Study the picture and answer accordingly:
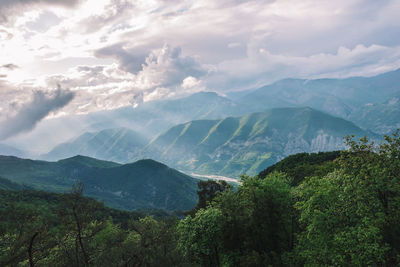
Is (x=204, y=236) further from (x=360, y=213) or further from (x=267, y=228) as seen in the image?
(x=360, y=213)

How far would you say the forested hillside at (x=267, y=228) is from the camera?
1268 inches

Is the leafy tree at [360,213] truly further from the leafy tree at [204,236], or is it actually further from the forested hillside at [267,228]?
the leafy tree at [204,236]

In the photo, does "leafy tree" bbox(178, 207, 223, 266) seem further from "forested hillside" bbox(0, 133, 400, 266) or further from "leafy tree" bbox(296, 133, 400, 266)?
"leafy tree" bbox(296, 133, 400, 266)

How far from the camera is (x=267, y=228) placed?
49.1m

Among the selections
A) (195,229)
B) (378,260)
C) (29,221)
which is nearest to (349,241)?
(378,260)

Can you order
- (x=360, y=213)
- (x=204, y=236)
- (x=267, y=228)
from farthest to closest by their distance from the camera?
1. (x=267, y=228)
2. (x=204, y=236)
3. (x=360, y=213)

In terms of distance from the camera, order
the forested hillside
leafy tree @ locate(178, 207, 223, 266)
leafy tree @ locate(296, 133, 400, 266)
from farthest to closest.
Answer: leafy tree @ locate(178, 207, 223, 266)
the forested hillside
leafy tree @ locate(296, 133, 400, 266)

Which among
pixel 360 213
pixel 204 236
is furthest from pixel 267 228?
pixel 360 213

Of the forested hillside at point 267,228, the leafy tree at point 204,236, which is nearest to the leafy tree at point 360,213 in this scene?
the forested hillside at point 267,228

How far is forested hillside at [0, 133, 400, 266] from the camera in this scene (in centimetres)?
3222

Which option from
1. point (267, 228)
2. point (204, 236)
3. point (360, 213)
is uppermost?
point (360, 213)

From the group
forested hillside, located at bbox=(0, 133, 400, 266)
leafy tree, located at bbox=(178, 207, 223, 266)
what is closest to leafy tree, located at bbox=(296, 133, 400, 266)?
forested hillside, located at bbox=(0, 133, 400, 266)

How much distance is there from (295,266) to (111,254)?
97.7ft

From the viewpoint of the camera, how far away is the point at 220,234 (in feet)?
163
